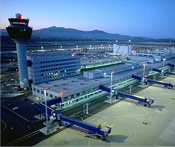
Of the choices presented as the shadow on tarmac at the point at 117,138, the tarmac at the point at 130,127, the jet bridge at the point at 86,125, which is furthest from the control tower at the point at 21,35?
the shadow on tarmac at the point at 117,138

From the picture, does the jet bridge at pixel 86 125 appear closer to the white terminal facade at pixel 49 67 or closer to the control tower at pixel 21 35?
the white terminal facade at pixel 49 67

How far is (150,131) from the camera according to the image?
41125 millimetres

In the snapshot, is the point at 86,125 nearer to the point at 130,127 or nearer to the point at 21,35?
the point at 130,127

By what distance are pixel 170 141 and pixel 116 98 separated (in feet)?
93.5

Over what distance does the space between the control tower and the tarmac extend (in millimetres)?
43402

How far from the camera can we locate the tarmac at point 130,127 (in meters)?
36.7

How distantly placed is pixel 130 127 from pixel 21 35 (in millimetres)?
60529

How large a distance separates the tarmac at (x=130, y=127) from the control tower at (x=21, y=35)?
43402 mm

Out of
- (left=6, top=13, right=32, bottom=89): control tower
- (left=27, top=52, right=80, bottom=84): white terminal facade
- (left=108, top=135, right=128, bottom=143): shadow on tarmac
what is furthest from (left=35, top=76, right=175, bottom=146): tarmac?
(left=6, top=13, right=32, bottom=89): control tower

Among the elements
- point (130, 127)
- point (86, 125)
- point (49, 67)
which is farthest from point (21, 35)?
point (130, 127)

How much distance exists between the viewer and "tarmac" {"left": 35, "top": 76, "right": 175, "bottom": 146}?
36719 millimetres

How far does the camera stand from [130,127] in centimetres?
4300

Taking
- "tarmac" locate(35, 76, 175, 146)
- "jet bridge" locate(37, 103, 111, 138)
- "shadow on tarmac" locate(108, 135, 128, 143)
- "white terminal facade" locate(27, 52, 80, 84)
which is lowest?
"shadow on tarmac" locate(108, 135, 128, 143)

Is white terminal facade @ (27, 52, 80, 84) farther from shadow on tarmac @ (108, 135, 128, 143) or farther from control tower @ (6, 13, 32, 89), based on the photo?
shadow on tarmac @ (108, 135, 128, 143)
